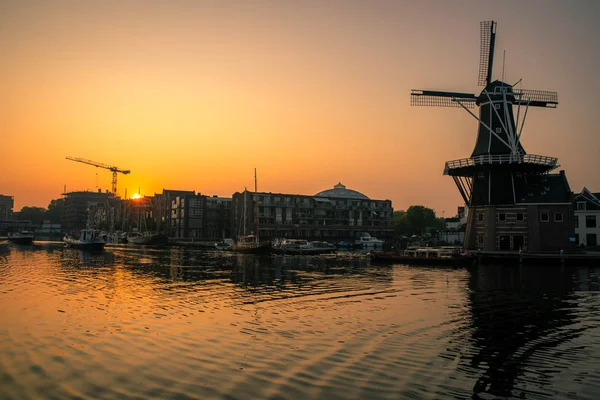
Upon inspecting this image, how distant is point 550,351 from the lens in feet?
Result: 57.0

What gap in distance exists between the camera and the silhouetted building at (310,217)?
134750 millimetres

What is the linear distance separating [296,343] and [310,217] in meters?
124

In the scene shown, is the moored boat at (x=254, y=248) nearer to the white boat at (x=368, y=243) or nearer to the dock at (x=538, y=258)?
the dock at (x=538, y=258)

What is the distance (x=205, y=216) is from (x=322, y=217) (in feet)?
127

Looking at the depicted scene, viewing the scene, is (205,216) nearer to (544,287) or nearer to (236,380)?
(544,287)

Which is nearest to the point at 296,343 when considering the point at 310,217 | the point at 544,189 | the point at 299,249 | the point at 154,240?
the point at 544,189

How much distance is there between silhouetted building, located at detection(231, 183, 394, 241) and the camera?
135m

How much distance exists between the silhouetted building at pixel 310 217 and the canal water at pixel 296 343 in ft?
316

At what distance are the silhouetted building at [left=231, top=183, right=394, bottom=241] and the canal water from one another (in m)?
96.4

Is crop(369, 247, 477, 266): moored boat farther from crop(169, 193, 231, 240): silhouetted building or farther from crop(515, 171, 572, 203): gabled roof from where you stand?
crop(169, 193, 231, 240): silhouetted building

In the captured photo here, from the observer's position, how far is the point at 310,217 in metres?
142

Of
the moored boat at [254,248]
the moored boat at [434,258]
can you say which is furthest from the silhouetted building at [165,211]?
the moored boat at [434,258]

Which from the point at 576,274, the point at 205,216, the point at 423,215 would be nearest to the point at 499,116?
the point at 576,274

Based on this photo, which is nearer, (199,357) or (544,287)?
(199,357)
